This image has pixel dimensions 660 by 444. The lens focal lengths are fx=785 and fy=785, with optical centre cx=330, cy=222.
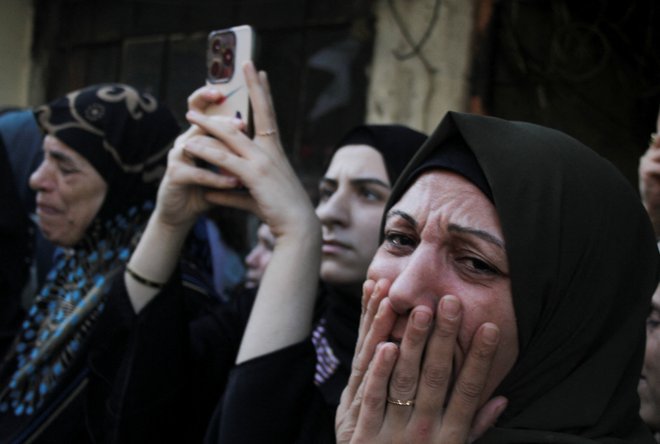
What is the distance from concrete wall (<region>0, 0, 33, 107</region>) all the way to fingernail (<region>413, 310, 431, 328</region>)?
19.5 ft

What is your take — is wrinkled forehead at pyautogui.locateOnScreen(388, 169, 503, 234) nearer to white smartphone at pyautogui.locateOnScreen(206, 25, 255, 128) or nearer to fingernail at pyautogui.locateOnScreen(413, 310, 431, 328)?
fingernail at pyautogui.locateOnScreen(413, 310, 431, 328)

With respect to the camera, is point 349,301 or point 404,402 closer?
point 404,402

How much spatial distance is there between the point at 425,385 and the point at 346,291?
1.05 meters

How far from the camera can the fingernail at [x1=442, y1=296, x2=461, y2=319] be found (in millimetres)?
1321

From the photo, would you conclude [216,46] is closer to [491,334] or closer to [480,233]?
[480,233]

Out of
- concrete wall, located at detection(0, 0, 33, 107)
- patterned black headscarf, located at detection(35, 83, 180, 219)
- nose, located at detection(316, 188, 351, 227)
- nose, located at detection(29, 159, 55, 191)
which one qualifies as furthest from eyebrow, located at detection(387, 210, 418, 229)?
concrete wall, located at detection(0, 0, 33, 107)

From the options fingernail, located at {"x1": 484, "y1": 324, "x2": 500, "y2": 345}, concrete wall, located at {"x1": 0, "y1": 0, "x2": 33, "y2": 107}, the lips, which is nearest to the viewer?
fingernail, located at {"x1": 484, "y1": 324, "x2": 500, "y2": 345}

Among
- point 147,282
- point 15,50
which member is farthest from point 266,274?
point 15,50

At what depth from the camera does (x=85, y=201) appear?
263 centimetres

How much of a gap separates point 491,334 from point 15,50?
6169 mm

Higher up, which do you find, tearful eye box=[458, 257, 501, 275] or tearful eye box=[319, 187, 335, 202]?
tearful eye box=[458, 257, 501, 275]

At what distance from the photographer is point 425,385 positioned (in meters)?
1.35

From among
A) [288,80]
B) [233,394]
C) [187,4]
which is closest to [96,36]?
[187,4]

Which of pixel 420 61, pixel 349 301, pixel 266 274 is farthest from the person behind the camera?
pixel 420 61
